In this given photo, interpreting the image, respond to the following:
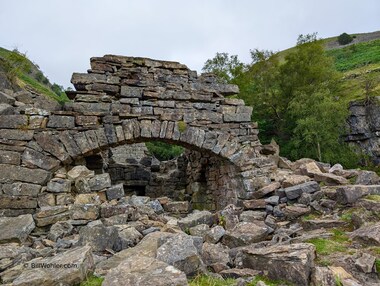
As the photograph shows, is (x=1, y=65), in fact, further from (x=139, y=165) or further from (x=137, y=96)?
(x=137, y=96)

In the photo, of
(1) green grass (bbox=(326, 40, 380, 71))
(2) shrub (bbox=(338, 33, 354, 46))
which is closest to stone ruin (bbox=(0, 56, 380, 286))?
(1) green grass (bbox=(326, 40, 380, 71))

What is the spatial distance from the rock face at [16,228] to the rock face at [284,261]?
11.4 ft

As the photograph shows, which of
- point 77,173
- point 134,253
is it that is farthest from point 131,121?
point 134,253

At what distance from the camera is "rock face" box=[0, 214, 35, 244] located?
460 cm

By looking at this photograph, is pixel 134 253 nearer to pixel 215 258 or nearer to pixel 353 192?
pixel 215 258

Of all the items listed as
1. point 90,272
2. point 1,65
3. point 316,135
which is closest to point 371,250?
point 90,272

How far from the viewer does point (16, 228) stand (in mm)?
4785

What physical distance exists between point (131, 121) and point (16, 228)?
2.85 metres

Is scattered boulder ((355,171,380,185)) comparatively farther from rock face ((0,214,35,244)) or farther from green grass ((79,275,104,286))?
rock face ((0,214,35,244))

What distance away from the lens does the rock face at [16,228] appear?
4.60 metres

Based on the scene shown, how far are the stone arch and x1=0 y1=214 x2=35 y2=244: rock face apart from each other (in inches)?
30.3

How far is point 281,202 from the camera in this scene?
6.12 m

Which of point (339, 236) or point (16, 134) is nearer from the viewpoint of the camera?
point (339, 236)

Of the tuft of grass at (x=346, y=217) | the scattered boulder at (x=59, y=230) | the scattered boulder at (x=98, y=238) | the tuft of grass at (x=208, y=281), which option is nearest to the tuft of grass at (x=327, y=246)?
the tuft of grass at (x=346, y=217)
